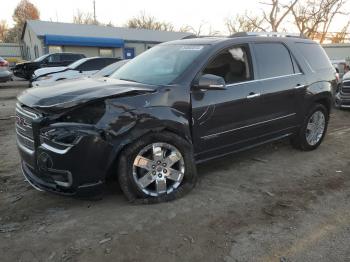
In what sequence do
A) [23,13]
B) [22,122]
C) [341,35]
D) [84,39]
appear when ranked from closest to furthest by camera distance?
[22,122]
[84,39]
[341,35]
[23,13]

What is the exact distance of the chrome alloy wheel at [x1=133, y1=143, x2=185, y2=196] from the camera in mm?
4113

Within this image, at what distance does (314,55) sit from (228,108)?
2.48m

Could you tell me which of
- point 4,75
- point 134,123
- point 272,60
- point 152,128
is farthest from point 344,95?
point 4,75

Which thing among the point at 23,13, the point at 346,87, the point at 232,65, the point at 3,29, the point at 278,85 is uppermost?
the point at 23,13

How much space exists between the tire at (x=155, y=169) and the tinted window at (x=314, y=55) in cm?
293

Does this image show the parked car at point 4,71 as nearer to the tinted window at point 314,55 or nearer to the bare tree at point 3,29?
the tinted window at point 314,55

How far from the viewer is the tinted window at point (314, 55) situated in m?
6.12

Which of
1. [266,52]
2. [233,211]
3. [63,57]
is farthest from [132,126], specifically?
[63,57]

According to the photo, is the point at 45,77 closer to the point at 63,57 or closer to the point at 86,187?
the point at 86,187

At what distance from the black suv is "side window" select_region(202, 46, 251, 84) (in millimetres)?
13

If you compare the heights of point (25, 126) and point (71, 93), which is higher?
point (71, 93)

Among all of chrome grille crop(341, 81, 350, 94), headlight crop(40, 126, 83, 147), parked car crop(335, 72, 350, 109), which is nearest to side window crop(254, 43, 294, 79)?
headlight crop(40, 126, 83, 147)

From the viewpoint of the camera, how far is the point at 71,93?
392cm

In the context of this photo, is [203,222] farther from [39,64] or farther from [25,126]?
[39,64]
